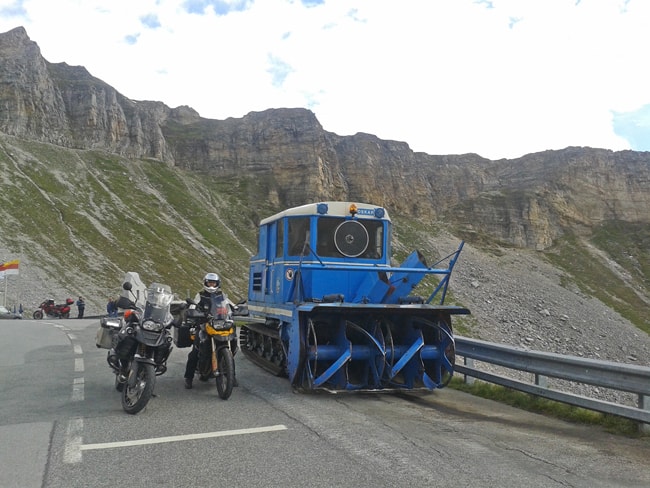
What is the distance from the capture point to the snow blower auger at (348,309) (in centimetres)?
888

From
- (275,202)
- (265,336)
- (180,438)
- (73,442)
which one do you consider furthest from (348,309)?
(275,202)

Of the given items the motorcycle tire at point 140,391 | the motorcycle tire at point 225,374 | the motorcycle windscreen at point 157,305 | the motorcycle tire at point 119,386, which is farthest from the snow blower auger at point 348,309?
the motorcycle tire at point 119,386

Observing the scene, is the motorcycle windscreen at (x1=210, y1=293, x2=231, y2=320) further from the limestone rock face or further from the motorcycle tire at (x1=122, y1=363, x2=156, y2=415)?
the limestone rock face

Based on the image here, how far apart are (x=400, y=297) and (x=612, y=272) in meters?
87.8

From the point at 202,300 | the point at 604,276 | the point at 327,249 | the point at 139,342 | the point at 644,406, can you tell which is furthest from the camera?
the point at 604,276

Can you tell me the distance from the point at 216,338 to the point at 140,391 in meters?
1.53

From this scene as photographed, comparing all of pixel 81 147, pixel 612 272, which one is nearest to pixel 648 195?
pixel 612 272

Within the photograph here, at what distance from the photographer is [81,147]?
89688mm

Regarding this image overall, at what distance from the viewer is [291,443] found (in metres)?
5.89

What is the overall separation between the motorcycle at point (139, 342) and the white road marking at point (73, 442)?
726 millimetres

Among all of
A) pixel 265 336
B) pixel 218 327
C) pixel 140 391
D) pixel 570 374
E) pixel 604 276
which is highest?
pixel 604 276

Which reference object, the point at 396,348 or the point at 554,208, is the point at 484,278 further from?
the point at 396,348

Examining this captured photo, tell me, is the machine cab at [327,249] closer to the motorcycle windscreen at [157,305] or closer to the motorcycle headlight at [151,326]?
the motorcycle windscreen at [157,305]

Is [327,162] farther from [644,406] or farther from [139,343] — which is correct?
[644,406]
